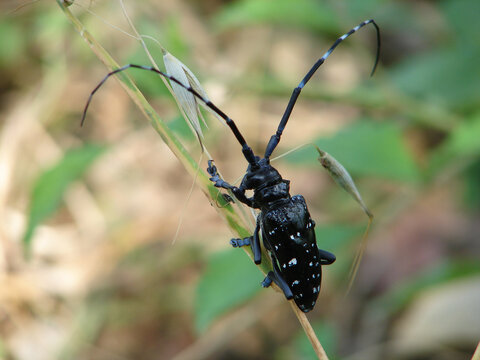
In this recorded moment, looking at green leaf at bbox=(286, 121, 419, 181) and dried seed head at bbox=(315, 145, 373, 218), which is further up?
green leaf at bbox=(286, 121, 419, 181)

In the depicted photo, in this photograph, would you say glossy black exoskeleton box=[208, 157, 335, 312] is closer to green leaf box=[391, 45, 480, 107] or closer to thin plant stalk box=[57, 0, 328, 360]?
thin plant stalk box=[57, 0, 328, 360]

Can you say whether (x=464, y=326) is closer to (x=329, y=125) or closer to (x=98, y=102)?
(x=329, y=125)

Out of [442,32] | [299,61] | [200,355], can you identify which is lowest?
[200,355]

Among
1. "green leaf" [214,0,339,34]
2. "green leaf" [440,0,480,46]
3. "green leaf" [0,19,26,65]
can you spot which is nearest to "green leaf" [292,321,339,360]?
"green leaf" [214,0,339,34]

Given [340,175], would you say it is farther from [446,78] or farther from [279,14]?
[446,78]

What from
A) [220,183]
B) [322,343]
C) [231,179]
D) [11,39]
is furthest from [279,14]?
[11,39]

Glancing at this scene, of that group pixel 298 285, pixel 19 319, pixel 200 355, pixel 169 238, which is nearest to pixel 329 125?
pixel 169 238

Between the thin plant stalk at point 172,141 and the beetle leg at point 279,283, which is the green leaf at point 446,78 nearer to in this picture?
the beetle leg at point 279,283
